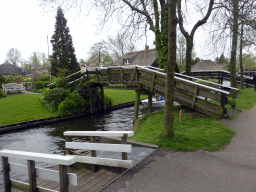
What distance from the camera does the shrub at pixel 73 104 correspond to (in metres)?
17.2

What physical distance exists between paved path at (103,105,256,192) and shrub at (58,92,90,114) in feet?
44.2

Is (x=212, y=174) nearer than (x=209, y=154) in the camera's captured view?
Yes

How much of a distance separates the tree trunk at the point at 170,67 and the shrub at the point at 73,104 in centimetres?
1292

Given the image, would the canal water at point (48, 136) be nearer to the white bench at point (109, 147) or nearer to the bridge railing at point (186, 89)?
the bridge railing at point (186, 89)

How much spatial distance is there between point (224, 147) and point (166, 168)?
234 centimetres

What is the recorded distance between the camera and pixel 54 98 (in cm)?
1812

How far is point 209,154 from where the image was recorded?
16.8 feet

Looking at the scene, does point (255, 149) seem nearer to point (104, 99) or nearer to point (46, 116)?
point (46, 116)

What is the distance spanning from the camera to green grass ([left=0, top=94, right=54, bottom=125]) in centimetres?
1501

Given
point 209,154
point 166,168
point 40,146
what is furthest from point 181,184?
point 40,146

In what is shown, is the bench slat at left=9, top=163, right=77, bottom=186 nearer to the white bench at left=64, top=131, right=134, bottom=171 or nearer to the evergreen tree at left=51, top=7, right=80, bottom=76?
the white bench at left=64, top=131, right=134, bottom=171

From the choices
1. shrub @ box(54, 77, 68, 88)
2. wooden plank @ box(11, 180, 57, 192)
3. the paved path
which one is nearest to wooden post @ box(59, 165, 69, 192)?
wooden plank @ box(11, 180, 57, 192)

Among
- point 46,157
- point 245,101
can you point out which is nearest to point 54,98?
point 245,101

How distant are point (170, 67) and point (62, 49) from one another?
3398 cm
